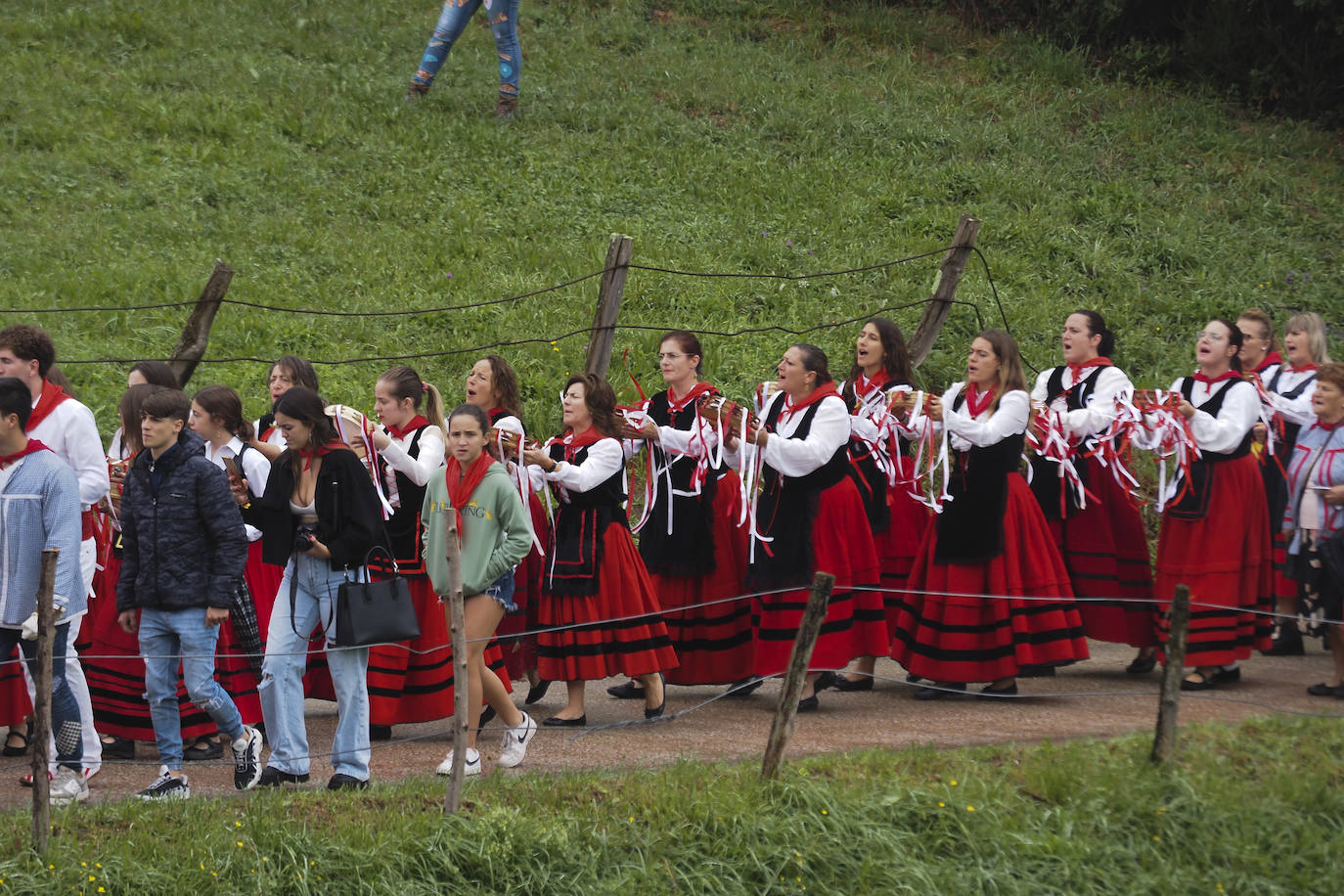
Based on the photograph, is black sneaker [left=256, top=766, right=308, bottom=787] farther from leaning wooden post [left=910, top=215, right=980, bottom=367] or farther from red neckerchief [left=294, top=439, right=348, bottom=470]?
leaning wooden post [left=910, top=215, right=980, bottom=367]

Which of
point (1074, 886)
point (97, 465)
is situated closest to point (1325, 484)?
point (1074, 886)

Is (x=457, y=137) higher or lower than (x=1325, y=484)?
higher

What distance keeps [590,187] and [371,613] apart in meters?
9.77

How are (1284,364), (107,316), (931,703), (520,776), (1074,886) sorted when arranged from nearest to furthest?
(1074,886), (520,776), (931,703), (1284,364), (107,316)

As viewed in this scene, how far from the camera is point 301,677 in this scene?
5668 mm

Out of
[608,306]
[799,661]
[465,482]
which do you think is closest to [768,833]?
[799,661]

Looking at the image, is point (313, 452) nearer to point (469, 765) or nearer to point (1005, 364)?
point (469, 765)

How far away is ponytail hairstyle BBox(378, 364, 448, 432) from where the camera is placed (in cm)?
663

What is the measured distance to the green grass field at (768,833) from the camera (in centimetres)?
495

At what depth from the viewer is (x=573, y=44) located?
18.9 metres

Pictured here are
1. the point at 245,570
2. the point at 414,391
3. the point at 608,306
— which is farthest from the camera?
the point at 608,306

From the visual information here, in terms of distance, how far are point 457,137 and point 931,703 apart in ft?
33.2

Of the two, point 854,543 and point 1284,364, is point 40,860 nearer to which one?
point 854,543

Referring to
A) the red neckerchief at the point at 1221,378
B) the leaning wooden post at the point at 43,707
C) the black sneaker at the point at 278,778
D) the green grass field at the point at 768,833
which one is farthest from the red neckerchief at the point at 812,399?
the leaning wooden post at the point at 43,707
